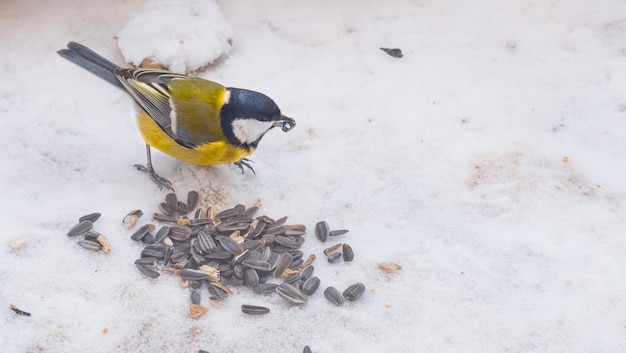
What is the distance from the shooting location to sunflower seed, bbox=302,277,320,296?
359cm

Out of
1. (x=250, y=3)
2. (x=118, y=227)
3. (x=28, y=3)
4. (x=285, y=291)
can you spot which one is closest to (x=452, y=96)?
(x=250, y=3)

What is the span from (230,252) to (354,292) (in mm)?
666

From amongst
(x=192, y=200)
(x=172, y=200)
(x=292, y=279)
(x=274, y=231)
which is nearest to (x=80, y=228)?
(x=172, y=200)

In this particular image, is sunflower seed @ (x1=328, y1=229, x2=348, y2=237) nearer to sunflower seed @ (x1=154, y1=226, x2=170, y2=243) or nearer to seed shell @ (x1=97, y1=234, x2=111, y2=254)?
sunflower seed @ (x1=154, y1=226, x2=170, y2=243)

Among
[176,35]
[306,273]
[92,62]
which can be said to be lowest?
[306,273]

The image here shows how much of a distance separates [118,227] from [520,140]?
2.41m

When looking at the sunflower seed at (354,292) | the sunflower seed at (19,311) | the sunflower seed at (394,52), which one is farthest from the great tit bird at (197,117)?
the sunflower seed at (394,52)

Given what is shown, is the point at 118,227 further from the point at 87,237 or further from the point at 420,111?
the point at 420,111

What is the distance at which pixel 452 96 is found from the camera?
4895 millimetres

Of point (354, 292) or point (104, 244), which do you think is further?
point (104, 244)

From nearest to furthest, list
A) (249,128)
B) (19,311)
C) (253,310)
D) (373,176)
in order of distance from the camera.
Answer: (19,311)
(253,310)
(249,128)
(373,176)

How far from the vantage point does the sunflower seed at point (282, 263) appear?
373cm

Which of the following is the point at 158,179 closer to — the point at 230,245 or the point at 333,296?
the point at 230,245

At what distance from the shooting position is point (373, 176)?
434cm
